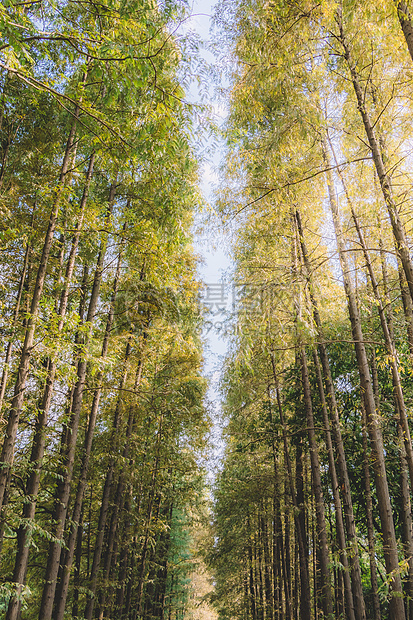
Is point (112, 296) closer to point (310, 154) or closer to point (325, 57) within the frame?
point (310, 154)

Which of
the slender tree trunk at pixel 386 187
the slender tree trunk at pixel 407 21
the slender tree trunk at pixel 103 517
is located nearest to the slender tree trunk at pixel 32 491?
the slender tree trunk at pixel 103 517

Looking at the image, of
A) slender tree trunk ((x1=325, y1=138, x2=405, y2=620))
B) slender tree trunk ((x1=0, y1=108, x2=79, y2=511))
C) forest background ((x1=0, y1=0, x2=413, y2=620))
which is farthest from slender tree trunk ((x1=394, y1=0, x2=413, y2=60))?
slender tree trunk ((x1=0, y1=108, x2=79, y2=511))

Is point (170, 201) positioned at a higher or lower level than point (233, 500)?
higher

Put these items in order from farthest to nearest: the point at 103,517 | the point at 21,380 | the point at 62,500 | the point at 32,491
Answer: the point at 103,517, the point at 62,500, the point at 32,491, the point at 21,380

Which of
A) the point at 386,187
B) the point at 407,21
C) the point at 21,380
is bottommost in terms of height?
the point at 21,380

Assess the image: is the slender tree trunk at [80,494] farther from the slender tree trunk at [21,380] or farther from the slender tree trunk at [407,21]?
the slender tree trunk at [407,21]

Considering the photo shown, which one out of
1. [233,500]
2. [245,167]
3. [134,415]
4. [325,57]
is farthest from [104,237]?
[233,500]

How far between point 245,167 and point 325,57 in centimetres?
150

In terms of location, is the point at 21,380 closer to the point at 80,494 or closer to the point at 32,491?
the point at 32,491

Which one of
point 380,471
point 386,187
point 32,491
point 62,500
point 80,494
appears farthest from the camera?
point 80,494

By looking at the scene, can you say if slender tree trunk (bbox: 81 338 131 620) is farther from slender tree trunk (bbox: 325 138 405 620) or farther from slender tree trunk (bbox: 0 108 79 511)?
slender tree trunk (bbox: 325 138 405 620)

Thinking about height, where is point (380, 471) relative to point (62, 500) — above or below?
above

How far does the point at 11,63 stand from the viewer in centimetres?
249

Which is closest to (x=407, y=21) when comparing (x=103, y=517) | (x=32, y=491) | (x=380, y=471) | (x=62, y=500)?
(x=380, y=471)
